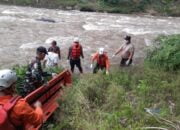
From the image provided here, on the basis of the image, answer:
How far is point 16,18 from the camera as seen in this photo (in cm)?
2206

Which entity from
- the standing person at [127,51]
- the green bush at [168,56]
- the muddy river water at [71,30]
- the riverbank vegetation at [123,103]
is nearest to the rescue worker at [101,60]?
the green bush at [168,56]

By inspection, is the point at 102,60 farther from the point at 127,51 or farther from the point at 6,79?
the point at 6,79

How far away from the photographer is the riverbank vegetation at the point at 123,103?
23.0 ft

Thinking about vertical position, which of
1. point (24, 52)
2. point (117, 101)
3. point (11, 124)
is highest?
point (11, 124)

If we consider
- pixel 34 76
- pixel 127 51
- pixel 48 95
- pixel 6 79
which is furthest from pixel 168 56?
pixel 6 79

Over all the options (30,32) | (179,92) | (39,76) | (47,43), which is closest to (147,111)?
(179,92)

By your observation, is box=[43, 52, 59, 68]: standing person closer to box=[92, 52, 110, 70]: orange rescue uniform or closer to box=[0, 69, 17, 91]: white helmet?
box=[92, 52, 110, 70]: orange rescue uniform

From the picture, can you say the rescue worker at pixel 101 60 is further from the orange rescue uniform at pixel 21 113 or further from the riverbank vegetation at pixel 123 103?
the orange rescue uniform at pixel 21 113

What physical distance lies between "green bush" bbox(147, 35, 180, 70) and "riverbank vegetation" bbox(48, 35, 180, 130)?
1.70 feet

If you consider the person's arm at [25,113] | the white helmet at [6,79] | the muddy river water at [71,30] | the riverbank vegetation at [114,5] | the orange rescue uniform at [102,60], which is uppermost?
the white helmet at [6,79]

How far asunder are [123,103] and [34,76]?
187 cm

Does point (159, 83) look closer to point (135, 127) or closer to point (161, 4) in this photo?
point (135, 127)

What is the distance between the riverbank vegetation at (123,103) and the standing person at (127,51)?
3.21 metres

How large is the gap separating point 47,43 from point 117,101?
9874mm
